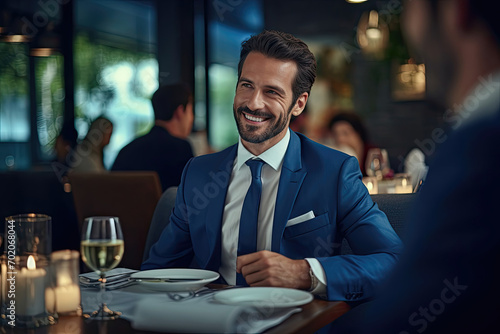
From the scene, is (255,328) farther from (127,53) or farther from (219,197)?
(127,53)

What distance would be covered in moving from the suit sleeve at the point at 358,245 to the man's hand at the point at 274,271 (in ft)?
0.19

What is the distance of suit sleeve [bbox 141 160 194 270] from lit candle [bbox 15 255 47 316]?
0.67 m

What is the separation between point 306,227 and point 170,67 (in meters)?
5.53

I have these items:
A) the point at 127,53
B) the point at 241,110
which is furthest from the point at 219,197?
the point at 127,53

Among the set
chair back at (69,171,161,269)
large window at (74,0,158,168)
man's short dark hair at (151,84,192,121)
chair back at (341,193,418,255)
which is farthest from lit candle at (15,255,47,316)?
large window at (74,0,158,168)

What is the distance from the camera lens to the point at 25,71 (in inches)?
230

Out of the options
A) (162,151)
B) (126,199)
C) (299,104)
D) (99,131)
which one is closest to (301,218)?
(299,104)

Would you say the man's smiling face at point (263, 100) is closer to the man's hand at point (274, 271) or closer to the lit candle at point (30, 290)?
the man's hand at point (274, 271)

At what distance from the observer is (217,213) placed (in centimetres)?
179

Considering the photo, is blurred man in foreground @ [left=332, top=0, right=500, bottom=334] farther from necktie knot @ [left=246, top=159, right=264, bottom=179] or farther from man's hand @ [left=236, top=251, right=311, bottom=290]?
necktie knot @ [left=246, top=159, right=264, bottom=179]

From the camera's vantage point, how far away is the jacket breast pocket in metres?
1.69

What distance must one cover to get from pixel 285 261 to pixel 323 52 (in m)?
5.86

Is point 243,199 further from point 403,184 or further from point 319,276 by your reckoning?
point 403,184

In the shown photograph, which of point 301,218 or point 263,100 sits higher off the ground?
point 263,100
